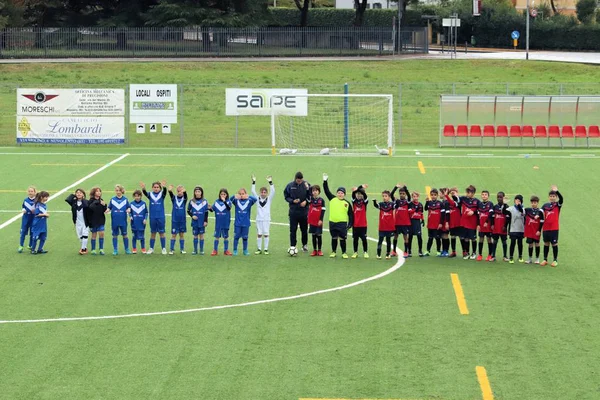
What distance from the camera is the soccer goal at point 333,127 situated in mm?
40719

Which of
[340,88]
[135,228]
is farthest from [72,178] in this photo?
[340,88]

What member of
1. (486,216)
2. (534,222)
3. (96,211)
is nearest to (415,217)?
(486,216)

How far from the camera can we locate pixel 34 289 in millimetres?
20719

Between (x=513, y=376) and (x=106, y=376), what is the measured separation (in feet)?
19.6

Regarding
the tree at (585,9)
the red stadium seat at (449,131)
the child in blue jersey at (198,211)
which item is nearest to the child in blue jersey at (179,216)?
the child in blue jersey at (198,211)

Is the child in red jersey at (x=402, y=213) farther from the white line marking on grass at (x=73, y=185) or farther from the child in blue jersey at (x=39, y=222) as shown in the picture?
the white line marking on grass at (x=73, y=185)

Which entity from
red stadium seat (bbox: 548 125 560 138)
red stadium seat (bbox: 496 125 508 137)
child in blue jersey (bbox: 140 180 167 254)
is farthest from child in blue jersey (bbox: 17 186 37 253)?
red stadium seat (bbox: 548 125 560 138)

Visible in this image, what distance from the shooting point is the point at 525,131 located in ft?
140

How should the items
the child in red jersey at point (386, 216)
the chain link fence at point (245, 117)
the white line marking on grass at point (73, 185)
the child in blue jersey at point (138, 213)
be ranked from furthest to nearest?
1. the chain link fence at point (245, 117)
2. the white line marking on grass at point (73, 185)
3. the child in blue jersey at point (138, 213)
4. the child in red jersey at point (386, 216)

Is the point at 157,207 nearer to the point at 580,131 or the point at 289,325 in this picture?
the point at 289,325

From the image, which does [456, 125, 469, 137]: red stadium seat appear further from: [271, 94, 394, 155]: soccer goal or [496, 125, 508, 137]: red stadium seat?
[271, 94, 394, 155]: soccer goal

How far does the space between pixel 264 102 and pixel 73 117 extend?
24.7 ft

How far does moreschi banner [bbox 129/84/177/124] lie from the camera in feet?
136

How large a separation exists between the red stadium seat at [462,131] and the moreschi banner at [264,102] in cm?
637
